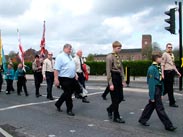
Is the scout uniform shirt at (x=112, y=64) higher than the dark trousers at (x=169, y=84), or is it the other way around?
the scout uniform shirt at (x=112, y=64)

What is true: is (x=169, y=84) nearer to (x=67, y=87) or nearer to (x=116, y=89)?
(x=116, y=89)

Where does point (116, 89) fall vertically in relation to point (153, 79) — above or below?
below

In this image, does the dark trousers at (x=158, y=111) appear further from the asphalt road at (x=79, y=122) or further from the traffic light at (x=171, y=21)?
the traffic light at (x=171, y=21)

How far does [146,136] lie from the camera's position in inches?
269

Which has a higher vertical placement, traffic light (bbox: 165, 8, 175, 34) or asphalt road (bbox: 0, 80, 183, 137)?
traffic light (bbox: 165, 8, 175, 34)

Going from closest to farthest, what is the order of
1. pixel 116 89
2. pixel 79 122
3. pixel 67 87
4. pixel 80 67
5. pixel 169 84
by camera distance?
pixel 116 89
pixel 79 122
pixel 67 87
pixel 169 84
pixel 80 67

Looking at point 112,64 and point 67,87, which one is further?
point 67,87

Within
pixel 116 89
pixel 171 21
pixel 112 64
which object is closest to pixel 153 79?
pixel 116 89

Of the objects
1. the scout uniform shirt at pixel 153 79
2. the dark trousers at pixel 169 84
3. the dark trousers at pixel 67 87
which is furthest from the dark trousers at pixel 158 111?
the dark trousers at pixel 169 84

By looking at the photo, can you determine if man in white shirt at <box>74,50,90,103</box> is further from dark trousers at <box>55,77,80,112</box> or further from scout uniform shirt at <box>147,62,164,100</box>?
scout uniform shirt at <box>147,62,164,100</box>

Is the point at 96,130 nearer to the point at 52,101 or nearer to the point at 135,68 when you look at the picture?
the point at 52,101

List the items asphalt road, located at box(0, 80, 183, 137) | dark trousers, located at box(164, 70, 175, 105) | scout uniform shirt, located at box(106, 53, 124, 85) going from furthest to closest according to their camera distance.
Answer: dark trousers, located at box(164, 70, 175, 105)
scout uniform shirt, located at box(106, 53, 124, 85)
asphalt road, located at box(0, 80, 183, 137)

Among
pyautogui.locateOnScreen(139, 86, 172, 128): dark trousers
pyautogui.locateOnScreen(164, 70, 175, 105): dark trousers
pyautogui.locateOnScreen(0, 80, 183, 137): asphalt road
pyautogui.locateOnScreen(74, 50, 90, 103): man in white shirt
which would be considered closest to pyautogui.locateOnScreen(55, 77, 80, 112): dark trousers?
pyautogui.locateOnScreen(0, 80, 183, 137): asphalt road

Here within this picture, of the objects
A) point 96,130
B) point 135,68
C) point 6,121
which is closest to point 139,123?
point 96,130
